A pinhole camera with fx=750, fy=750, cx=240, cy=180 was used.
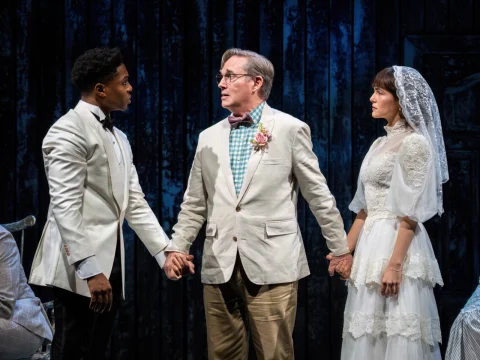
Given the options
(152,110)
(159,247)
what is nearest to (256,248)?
(159,247)

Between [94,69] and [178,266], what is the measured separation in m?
0.85

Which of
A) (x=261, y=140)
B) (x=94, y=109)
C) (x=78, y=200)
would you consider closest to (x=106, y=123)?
(x=94, y=109)

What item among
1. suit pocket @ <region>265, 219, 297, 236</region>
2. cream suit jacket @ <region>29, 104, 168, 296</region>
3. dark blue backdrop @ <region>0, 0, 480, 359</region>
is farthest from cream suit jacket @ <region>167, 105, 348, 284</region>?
dark blue backdrop @ <region>0, 0, 480, 359</region>

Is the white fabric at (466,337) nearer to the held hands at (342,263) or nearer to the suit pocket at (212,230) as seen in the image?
the held hands at (342,263)

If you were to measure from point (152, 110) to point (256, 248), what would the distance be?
1.82m

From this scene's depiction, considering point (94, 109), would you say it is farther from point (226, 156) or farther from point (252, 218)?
point (252, 218)

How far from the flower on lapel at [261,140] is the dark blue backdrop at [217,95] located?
1.50m

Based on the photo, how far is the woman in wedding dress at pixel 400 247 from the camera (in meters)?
3.08

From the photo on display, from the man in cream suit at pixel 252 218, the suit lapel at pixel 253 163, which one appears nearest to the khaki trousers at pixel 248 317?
the man in cream suit at pixel 252 218

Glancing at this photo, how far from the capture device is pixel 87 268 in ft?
8.45

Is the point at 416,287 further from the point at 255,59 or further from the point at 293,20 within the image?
the point at 293,20

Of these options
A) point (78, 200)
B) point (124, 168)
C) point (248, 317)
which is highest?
point (124, 168)

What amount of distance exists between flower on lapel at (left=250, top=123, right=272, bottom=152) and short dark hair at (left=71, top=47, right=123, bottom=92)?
61 cm

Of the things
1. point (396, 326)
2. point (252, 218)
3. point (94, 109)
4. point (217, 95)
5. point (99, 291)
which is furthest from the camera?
point (217, 95)
